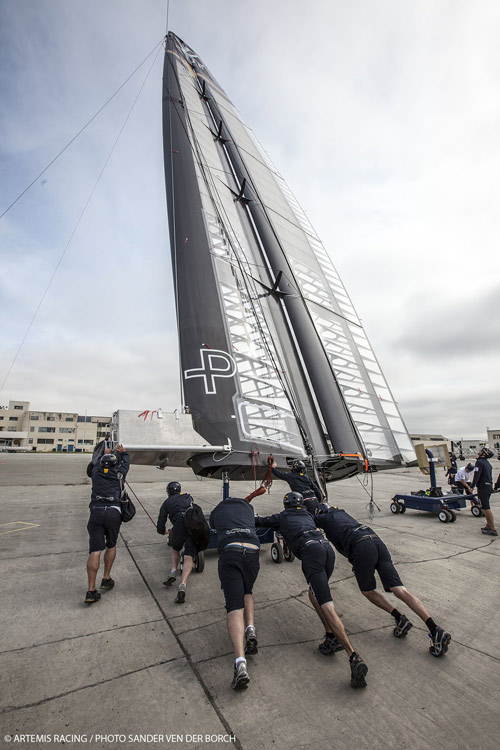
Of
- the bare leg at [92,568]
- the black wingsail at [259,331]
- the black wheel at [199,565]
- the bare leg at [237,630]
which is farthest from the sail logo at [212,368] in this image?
the bare leg at [237,630]

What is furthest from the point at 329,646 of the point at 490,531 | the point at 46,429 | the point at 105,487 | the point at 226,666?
the point at 46,429

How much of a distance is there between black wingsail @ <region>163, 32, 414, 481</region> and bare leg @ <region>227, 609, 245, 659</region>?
10.7ft

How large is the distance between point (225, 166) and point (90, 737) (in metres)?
13.9

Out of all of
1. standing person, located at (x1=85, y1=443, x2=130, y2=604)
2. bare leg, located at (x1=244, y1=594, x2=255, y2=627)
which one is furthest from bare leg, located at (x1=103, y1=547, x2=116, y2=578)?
bare leg, located at (x1=244, y1=594, x2=255, y2=627)

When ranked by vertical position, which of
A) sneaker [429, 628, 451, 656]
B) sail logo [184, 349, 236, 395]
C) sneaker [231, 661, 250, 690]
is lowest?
sneaker [429, 628, 451, 656]

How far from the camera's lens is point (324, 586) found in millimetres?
2980

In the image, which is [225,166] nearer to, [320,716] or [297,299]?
[297,299]

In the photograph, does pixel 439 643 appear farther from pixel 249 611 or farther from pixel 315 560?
pixel 249 611

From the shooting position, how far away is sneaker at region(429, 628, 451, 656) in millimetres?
2845

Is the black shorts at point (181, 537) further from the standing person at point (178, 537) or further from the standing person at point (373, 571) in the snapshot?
the standing person at point (373, 571)

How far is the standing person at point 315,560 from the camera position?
103 inches

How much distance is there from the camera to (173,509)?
4863 millimetres

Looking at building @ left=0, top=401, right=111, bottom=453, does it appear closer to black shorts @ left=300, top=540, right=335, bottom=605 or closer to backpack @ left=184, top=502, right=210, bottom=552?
backpack @ left=184, top=502, right=210, bottom=552

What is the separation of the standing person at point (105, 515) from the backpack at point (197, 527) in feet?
2.75
